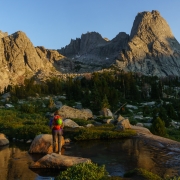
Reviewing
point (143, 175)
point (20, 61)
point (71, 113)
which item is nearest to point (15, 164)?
point (143, 175)

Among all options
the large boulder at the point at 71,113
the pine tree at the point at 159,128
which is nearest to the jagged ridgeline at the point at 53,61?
the large boulder at the point at 71,113

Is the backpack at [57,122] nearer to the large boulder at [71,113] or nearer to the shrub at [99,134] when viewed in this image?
the shrub at [99,134]

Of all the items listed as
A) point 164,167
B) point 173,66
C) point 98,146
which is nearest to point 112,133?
point 98,146

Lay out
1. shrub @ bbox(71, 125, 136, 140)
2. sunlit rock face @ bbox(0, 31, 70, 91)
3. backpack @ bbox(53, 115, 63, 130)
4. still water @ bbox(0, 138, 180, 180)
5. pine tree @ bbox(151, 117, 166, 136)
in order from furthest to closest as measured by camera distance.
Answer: sunlit rock face @ bbox(0, 31, 70, 91) → pine tree @ bbox(151, 117, 166, 136) → shrub @ bbox(71, 125, 136, 140) → backpack @ bbox(53, 115, 63, 130) → still water @ bbox(0, 138, 180, 180)

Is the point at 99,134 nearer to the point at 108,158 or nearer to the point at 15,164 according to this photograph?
the point at 108,158

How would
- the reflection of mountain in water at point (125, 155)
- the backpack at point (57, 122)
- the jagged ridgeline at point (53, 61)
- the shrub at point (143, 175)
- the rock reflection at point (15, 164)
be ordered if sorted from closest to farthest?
the shrub at point (143, 175), the rock reflection at point (15, 164), the reflection of mountain in water at point (125, 155), the backpack at point (57, 122), the jagged ridgeline at point (53, 61)

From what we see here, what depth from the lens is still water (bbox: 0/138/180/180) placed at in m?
12.6

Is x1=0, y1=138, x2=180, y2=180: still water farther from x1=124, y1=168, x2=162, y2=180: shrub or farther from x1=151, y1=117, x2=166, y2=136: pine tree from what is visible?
x1=151, y1=117, x2=166, y2=136: pine tree

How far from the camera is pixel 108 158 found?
15.5 meters

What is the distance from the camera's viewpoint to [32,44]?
533 feet

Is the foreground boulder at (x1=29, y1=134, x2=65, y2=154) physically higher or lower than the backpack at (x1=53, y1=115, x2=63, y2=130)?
lower

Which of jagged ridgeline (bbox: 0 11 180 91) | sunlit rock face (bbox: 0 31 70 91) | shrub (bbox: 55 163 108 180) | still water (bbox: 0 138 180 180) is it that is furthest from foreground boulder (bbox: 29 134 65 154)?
sunlit rock face (bbox: 0 31 70 91)

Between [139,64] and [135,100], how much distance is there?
120602mm

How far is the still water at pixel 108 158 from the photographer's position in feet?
41.3
